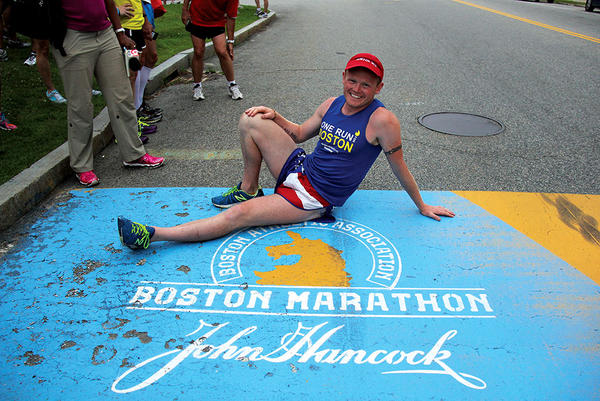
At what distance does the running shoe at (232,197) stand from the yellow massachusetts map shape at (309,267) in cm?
60

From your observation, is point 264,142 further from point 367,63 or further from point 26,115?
point 26,115

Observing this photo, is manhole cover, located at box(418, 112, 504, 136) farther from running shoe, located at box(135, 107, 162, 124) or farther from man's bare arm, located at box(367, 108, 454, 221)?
running shoe, located at box(135, 107, 162, 124)

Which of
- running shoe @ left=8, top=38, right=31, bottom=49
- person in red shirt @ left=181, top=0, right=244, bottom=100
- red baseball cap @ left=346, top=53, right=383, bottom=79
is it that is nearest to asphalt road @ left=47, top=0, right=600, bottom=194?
person in red shirt @ left=181, top=0, right=244, bottom=100

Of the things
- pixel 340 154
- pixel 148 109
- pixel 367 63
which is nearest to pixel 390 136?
pixel 340 154

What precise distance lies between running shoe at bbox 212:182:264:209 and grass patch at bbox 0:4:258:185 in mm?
1796

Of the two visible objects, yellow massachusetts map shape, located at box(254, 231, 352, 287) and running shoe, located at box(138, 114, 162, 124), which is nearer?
yellow massachusetts map shape, located at box(254, 231, 352, 287)

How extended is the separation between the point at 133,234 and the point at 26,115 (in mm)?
3306

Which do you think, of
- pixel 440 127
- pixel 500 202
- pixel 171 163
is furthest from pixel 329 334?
pixel 440 127

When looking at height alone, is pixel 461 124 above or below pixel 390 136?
below

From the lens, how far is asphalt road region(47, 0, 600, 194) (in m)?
4.37

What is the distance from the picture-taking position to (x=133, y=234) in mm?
2959

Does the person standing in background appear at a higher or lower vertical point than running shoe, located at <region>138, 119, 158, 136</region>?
higher

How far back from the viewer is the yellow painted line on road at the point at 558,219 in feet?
10.4

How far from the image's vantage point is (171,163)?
4.60 meters
